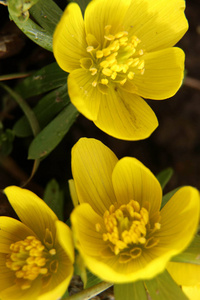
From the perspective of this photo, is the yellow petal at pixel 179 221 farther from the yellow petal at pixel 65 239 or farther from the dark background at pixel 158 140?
the dark background at pixel 158 140

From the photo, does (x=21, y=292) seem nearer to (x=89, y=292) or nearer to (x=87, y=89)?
(x=89, y=292)

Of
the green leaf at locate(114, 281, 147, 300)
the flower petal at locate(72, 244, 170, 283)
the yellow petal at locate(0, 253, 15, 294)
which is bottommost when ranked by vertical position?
the green leaf at locate(114, 281, 147, 300)

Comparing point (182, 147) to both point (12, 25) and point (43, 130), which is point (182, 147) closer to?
point (43, 130)

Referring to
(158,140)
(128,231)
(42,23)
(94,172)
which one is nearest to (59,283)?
(128,231)

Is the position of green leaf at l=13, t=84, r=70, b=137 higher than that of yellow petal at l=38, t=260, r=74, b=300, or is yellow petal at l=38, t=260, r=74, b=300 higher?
green leaf at l=13, t=84, r=70, b=137

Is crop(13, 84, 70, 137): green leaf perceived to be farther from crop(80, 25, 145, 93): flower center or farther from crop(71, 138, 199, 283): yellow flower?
crop(71, 138, 199, 283): yellow flower

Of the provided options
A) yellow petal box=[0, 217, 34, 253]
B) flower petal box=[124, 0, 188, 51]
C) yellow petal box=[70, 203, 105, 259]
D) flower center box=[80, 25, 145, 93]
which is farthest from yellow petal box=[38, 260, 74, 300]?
flower petal box=[124, 0, 188, 51]
